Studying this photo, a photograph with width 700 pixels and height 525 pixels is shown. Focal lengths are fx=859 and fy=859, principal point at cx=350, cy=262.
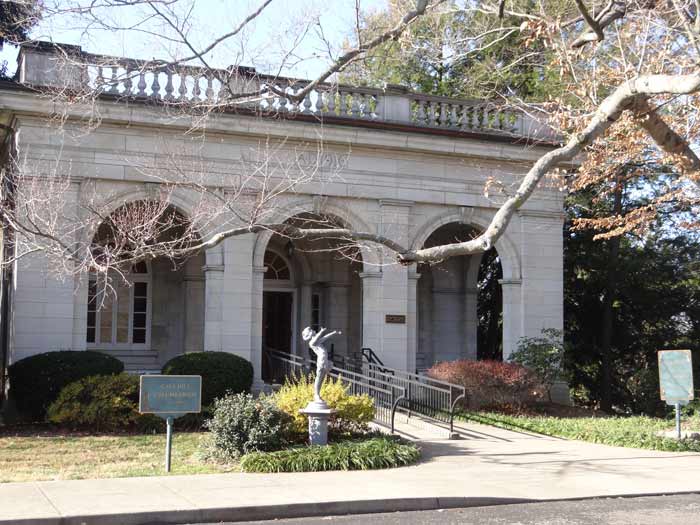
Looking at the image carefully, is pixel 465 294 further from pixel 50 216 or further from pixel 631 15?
pixel 50 216

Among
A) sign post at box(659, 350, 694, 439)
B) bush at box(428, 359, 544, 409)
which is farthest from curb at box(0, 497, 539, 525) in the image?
bush at box(428, 359, 544, 409)

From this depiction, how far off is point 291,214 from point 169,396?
329 inches

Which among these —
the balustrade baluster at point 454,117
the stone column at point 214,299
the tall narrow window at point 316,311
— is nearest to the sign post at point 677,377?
the balustrade baluster at point 454,117

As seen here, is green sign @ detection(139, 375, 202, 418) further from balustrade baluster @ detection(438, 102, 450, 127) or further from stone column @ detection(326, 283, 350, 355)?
stone column @ detection(326, 283, 350, 355)

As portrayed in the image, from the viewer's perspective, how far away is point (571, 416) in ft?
64.2

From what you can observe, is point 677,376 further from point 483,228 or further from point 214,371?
point 214,371

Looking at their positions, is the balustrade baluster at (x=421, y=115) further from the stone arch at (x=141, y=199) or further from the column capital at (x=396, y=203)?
the stone arch at (x=141, y=199)

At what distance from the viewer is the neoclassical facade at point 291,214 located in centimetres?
1758

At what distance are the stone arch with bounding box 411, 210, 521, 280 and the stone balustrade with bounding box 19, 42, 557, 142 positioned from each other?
2.15 meters

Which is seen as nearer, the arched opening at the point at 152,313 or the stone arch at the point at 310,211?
the stone arch at the point at 310,211

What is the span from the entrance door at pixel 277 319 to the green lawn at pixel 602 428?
22.9ft

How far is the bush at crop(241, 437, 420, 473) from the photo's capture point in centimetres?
1172

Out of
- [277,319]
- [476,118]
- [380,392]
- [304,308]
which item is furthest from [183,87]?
[277,319]

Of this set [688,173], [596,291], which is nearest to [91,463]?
[688,173]
